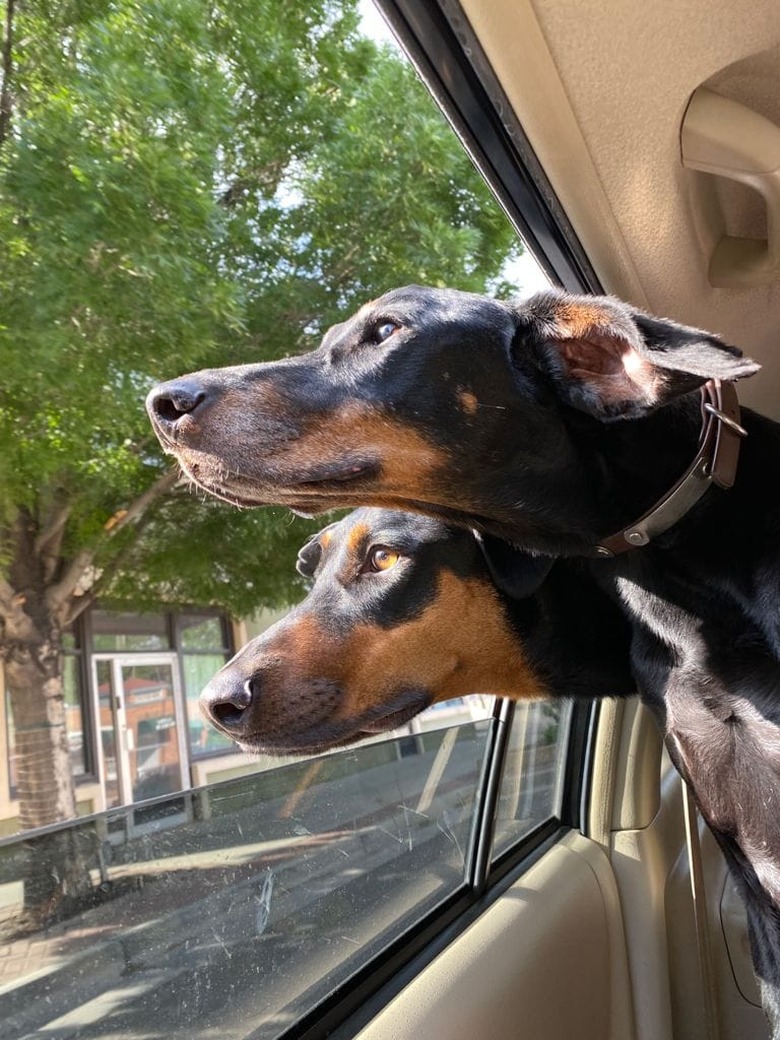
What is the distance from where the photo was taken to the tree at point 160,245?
2926 mm

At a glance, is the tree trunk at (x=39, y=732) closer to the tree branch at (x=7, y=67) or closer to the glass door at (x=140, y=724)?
the glass door at (x=140, y=724)

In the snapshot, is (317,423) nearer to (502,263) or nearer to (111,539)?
(502,263)

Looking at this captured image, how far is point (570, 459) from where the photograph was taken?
69.3 inches

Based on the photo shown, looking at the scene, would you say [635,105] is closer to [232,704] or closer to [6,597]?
[232,704]

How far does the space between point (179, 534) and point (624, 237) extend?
2.94 metres

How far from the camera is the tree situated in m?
2.93

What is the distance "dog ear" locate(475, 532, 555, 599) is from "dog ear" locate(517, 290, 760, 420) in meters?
0.44

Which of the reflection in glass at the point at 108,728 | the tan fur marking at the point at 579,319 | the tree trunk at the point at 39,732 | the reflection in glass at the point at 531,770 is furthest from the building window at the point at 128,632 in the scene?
the tan fur marking at the point at 579,319

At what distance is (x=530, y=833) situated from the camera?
2.93 metres

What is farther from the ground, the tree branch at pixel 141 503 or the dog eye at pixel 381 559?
the tree branch at pixel 141 503

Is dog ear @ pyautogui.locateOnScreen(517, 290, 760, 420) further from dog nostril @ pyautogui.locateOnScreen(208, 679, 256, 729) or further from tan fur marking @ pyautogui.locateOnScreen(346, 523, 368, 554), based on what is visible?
dog nostril @ pyautogui.locateOnScreen(208, 679, 256, 729)

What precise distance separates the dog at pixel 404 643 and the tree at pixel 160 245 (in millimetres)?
886

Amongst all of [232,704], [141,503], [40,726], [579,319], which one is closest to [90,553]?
[141,503]

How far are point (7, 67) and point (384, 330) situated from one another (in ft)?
6.11
